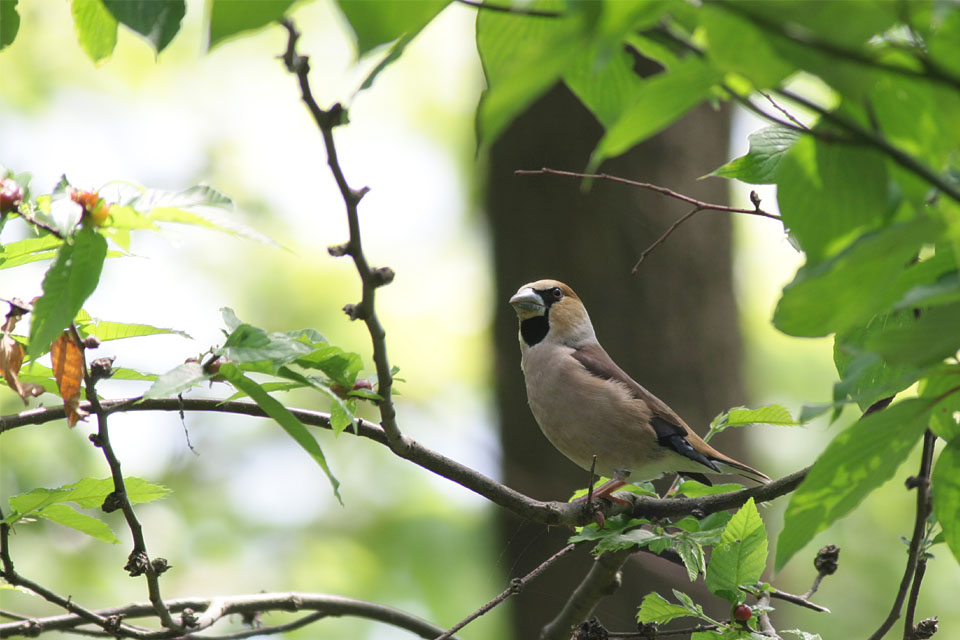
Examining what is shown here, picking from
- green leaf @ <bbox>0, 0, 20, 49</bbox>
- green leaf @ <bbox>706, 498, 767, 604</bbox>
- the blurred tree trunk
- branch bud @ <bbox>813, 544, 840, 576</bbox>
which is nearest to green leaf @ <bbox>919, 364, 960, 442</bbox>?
green leaf @ <bbox>706, 498, 767, 604</bbox>

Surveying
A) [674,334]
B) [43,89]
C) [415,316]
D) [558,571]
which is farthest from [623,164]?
[43,89]

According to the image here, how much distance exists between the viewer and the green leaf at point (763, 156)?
2.14 meters

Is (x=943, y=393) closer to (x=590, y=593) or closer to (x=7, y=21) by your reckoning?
(x=7, y=21)

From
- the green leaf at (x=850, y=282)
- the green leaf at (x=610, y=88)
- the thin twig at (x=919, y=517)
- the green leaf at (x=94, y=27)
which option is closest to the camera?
the green leaf at (x=850, y=282)

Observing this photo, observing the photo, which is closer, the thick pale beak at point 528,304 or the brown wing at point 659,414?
the brown wing at point 659,414

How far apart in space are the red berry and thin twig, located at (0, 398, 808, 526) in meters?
0.50

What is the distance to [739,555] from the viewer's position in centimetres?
230

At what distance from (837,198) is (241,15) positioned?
86 centimetres

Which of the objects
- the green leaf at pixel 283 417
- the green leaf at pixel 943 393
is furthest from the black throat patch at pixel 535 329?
the green leaf at pixel 943 393

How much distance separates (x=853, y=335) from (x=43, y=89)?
11.8 meters

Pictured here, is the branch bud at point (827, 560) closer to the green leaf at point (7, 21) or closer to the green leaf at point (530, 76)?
the green leaf at point (530, 76)

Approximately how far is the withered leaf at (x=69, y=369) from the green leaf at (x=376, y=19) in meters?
1.21

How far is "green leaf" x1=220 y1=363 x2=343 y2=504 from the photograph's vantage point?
1679 millimetres

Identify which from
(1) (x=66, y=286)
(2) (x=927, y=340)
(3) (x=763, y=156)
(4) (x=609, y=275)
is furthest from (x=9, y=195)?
(4) (x=609, y=275)
